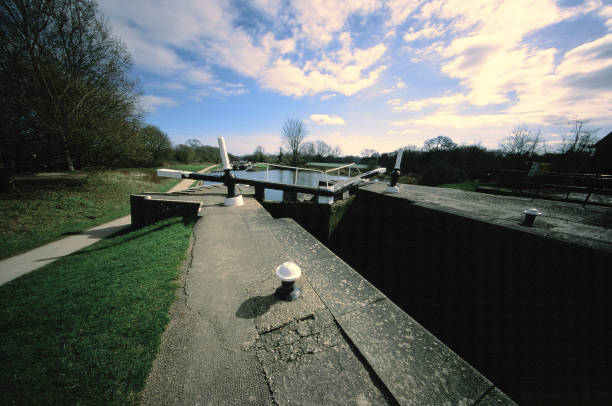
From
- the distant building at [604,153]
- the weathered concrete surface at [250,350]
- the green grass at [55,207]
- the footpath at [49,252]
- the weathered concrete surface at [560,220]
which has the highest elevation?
the distant building at [604,153]

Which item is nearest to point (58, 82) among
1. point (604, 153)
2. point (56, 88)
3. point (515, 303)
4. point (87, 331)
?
point (56, 88)

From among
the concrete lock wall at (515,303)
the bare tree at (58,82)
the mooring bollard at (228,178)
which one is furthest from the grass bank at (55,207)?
the concrete lock wall at (515,303)

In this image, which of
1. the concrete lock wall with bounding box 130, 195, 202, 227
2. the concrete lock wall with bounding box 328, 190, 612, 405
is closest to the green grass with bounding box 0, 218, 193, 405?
the concrete lock wall with bounding box 130, 195, 202, 227

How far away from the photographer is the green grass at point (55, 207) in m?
7.57

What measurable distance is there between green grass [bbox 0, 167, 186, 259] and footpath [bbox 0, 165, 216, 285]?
0.47 metres

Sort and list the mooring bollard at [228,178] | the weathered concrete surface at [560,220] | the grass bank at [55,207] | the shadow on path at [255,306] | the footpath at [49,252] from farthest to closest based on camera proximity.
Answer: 1. the grass bank at [55,207]
2. the mooring bollard at [228,178]
3. the footpath at [49,252]
4. the weathered concrete surface at [560,220]
5. the shadow on path at [255,306]

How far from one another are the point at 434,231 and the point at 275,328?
19.1 ft

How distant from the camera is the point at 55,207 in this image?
396 inches

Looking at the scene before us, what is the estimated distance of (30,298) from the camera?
11.5 feet

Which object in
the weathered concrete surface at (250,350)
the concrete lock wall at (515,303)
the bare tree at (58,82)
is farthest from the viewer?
the bare tree at (58,82)

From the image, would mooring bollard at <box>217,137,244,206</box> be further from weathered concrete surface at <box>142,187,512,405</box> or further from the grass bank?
the grass bank

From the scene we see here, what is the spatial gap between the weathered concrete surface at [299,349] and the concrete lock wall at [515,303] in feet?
11.3

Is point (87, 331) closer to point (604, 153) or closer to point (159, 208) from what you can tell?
point (159, 208)

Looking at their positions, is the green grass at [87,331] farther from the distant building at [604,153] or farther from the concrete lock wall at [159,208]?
the distant building at [604,153]
